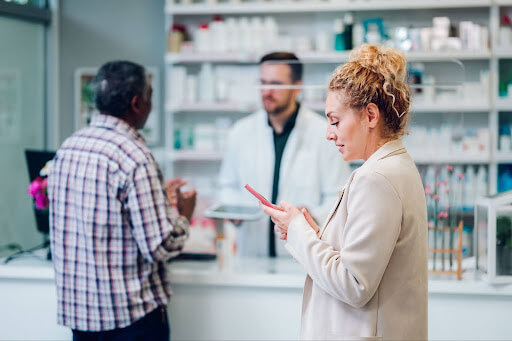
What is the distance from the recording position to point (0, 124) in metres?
3.98

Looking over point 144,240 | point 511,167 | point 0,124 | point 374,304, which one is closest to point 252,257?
point 144,240

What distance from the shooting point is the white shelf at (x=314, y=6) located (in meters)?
4.37

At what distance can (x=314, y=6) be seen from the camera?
4.48m

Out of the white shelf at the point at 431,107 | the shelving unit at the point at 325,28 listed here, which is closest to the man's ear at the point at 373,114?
the white shelf at the point at 431,107

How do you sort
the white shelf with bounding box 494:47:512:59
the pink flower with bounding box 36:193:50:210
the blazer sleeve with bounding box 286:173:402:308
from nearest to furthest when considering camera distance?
the blazer sleeve with bounding box 286:173:402:308
the pink flower with bounding box 36:193:50:210
the white shelf with bounding box 494:47:512:59

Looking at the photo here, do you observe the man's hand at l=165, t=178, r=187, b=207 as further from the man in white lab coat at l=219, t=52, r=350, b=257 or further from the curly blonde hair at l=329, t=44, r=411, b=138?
the curly blonde hair at l=329, t=44, r=411, b=138

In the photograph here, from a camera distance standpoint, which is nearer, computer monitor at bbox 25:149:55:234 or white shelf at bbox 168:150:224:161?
computer monitor at bbox 25:149:55:234

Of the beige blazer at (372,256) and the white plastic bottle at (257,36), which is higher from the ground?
the white plastic bottle at (257,36)

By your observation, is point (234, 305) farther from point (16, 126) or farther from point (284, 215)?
point (16, 126)

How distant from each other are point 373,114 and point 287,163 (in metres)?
1.50

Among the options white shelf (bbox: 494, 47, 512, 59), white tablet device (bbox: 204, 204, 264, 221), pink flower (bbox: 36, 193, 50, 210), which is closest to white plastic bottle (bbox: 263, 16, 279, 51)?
white shelf (bbox: 494, 47, 512, 59)

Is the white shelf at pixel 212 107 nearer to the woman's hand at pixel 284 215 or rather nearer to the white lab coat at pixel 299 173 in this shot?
the white lab coat at pixel 299 173

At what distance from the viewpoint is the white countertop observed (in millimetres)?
2361

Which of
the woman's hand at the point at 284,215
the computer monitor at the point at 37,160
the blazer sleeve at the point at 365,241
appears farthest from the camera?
the computer monitor at the point at 37,160
